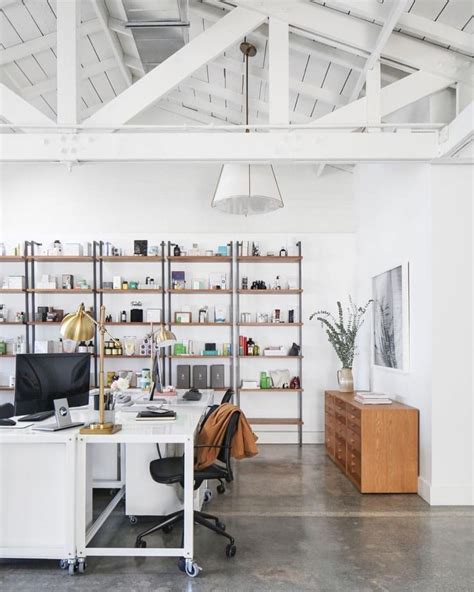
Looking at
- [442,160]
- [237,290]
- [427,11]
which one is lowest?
[237,290]

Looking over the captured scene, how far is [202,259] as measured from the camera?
713 cm

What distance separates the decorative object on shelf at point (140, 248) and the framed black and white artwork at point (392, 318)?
9.76ft

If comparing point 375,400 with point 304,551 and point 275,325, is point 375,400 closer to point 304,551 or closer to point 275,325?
point 304,551

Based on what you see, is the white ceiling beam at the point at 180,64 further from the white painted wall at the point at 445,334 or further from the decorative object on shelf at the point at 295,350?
the decorative object on shelf at the point at 295,350

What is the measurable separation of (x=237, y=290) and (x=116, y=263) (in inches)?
66.9

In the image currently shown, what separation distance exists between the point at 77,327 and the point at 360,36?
3.12 m

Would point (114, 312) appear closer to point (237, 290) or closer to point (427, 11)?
point (237, 290)

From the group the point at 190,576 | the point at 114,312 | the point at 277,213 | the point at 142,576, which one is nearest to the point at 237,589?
the point at 190,576

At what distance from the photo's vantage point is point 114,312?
23.8 ft

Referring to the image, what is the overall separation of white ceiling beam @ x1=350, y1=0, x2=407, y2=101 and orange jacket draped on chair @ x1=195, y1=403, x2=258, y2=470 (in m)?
2.92

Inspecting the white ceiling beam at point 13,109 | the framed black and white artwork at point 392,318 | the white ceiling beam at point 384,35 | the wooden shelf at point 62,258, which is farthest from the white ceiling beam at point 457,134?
the wooden shelf at point 62,258

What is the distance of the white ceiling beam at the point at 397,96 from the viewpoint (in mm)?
4293

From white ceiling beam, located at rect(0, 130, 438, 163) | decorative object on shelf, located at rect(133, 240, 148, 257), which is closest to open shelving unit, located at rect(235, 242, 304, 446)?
→ decorative object on shelf, located at rect(133, 240, 148, 257)

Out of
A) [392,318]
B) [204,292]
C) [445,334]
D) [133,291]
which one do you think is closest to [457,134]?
[445,334]
